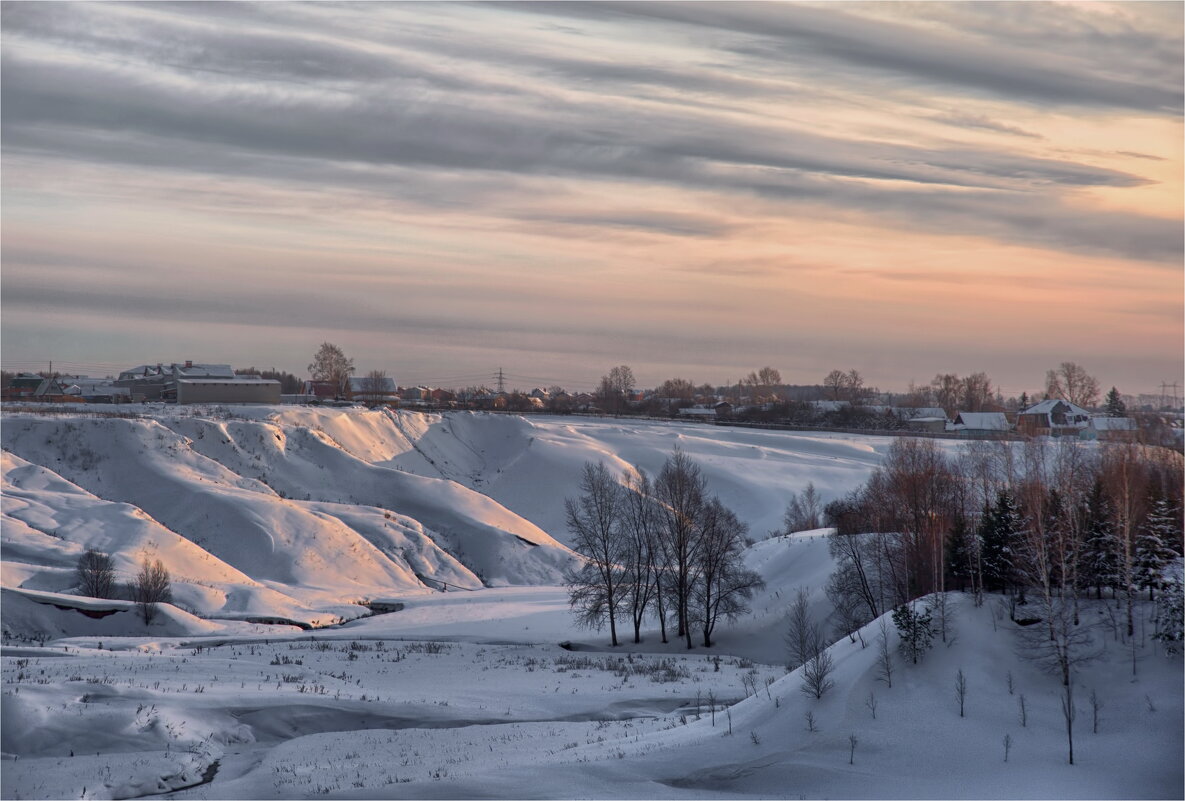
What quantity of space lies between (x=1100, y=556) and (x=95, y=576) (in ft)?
124

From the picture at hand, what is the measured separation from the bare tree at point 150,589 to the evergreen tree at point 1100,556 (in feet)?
108

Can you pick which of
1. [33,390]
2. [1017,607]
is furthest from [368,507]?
[33,390]

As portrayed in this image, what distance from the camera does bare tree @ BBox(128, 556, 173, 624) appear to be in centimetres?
3685

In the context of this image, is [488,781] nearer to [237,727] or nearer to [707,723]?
[707,723]

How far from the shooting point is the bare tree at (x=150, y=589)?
3685 centimetres

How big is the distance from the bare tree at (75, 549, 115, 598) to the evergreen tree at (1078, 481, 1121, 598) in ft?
120

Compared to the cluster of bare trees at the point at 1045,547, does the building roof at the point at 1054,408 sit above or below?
above

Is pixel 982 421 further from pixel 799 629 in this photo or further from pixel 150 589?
pixel 150 589

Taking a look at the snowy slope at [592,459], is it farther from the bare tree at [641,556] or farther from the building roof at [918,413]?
the building roof at [918,413]

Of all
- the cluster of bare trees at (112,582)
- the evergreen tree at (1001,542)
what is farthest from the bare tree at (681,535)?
the cluster of bare trees at (112,582)

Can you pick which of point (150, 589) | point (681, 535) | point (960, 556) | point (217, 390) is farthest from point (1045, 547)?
point (217, 390)

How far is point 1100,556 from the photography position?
21891 mm

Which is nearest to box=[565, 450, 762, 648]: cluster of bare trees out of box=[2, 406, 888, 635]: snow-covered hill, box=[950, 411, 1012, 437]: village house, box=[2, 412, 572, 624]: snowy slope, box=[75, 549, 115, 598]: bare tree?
box=[2, 412, 572, 624]: snowy slope

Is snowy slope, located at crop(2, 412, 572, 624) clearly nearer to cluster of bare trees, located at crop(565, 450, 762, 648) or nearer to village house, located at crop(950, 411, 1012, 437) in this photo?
cluster of bare trees, located at crop(565, 450, 762, 648)
